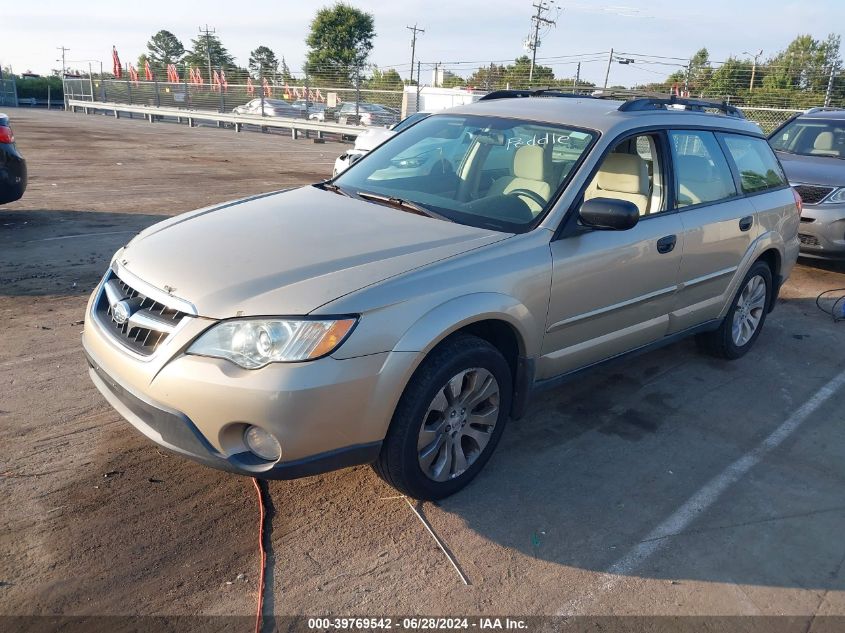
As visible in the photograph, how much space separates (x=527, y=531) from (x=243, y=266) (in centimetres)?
172

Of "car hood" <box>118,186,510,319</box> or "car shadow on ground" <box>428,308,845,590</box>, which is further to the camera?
"car shadow on ground" <box>428,308,845,590</box>

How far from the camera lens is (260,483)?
11.0 ft

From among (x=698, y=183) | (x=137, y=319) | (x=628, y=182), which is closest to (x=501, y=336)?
(x=628, y=182)

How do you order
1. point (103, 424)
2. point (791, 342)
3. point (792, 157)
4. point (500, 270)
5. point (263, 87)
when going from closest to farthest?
point (500, 270)
point (103, 424)
point (791, 342)
point (792, 157)
point (263, 87)

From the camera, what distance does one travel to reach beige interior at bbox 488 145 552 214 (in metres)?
3.74

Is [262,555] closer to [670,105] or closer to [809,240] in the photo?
[670,105]

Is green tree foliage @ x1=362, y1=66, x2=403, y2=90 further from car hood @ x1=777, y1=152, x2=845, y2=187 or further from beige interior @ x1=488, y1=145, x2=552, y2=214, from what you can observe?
beige interior @ x1=488, y1=145, x2=552, y2=214

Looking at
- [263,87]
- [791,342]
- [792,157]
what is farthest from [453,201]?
[263,87]

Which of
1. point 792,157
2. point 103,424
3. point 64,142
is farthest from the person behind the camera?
point 64,142

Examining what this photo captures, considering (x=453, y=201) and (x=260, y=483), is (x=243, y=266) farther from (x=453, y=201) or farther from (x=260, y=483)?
(x=453, y=201)

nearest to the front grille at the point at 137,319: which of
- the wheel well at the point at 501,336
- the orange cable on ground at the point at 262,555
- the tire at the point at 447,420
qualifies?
the orange cable on ground at the point at 262,555

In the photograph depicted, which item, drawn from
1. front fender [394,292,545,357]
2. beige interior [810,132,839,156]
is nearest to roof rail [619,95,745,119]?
front fender [394,292,545,357]

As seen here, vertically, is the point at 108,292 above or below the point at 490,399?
above

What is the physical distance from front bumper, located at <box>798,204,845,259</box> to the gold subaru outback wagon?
126 inches
